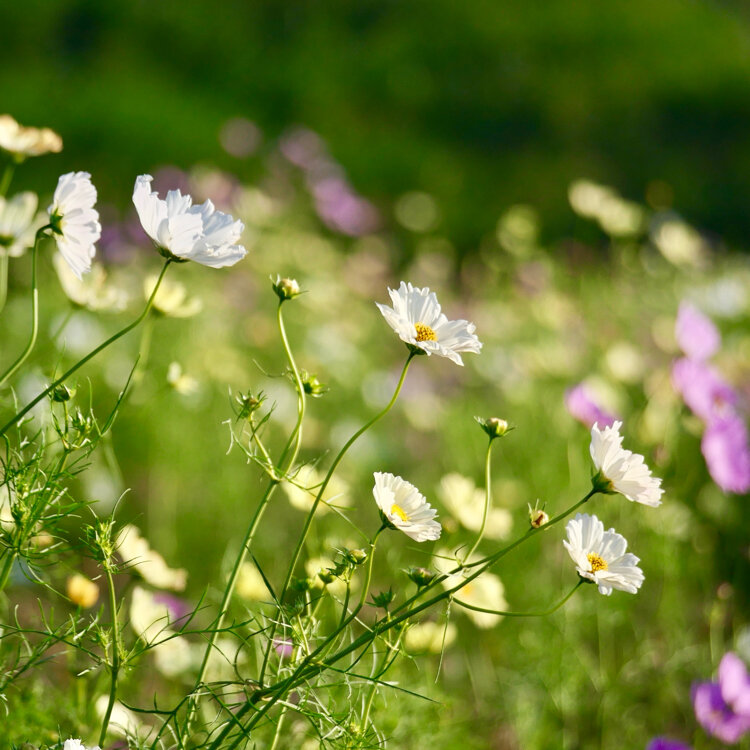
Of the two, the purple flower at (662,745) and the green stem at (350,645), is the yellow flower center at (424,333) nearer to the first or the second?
the green stem at (350,645)

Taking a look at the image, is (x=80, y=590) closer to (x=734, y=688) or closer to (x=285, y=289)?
(x=285, y=289)

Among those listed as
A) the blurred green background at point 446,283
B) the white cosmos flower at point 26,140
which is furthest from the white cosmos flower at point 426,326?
the white cosmos flower at point 26,140

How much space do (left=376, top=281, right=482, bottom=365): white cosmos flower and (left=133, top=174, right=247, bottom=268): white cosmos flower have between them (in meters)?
0.10

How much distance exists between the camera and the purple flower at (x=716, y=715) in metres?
0.96

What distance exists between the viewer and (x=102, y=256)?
3.01 meters

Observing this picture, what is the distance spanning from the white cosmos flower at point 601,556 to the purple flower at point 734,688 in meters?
0.48

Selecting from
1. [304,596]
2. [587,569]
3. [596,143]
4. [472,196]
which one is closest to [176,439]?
[304,596]

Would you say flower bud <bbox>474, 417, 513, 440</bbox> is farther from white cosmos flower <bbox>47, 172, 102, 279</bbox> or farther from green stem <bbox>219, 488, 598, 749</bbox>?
white cosmos flower <bbox>47, 172, 102, 279</bbox>

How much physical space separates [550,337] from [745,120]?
16.2ft

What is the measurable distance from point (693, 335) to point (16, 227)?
2.60ft

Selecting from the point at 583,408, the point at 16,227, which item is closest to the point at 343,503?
the point at 583,408

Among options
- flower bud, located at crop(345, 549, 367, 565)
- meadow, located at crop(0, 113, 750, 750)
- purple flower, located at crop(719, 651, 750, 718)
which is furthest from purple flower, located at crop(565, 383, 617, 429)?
flower bud, located at crop(345, 549, 367, 565)

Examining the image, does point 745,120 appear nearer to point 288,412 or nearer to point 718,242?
point 718,242

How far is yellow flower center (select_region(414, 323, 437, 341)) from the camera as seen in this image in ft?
1.95
